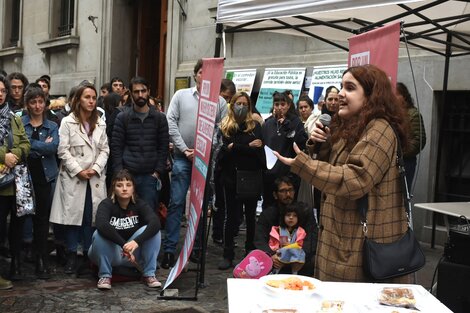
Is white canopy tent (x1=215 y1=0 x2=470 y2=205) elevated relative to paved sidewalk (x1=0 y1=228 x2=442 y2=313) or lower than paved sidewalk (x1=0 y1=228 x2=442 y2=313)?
elevated

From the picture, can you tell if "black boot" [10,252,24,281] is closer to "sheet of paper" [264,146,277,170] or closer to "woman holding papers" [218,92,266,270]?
A: "woman holding papers" [218,92,266,270]

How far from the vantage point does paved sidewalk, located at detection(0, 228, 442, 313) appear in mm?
4758

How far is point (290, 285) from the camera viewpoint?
2383 mm

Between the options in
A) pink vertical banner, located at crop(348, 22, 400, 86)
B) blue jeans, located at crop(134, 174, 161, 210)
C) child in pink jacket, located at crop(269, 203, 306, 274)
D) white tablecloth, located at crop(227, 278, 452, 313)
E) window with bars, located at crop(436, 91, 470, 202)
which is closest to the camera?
white tablecloth, located at crop(227, 278, 452, 313)

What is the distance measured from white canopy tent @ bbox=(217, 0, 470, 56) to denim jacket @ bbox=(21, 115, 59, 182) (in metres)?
1.89

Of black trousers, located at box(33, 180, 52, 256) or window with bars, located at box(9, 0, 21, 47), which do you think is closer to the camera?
black trousers, located at box(33, 180, 52, 256)

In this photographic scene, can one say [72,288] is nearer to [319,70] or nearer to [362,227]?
[362,227]

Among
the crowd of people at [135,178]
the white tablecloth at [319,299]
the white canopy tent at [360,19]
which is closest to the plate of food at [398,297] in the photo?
the white tablecloth at [319,299]

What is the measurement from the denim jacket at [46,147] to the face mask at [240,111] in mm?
1734

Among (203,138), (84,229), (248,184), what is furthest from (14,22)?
(203,138)

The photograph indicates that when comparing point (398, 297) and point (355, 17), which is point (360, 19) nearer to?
point (355, 17)

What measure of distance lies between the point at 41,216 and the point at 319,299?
3.93 meters

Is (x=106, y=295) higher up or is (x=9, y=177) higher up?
(x=9, y=177)

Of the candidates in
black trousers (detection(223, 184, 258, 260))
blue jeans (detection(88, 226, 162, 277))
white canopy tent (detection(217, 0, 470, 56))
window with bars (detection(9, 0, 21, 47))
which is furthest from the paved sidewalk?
window with bars (detection(9, 0, 21, 47))
